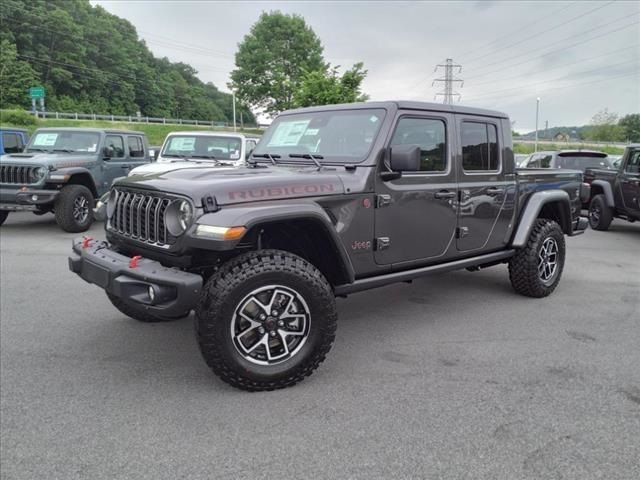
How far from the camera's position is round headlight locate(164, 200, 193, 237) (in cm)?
296

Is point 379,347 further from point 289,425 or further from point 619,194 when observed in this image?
point 619,194

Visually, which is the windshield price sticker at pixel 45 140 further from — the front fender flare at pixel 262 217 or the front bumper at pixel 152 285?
the front fender flare at pixel 262 217

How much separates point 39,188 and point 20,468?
24.0 ft

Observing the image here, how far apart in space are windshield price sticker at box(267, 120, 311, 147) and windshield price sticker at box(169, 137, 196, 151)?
584 centimetres

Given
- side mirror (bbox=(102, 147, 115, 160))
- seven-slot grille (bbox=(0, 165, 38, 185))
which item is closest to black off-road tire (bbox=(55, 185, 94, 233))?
seven-slot grille (bbox=(0, 165, 38, 185))

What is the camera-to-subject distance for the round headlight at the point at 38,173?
855cm

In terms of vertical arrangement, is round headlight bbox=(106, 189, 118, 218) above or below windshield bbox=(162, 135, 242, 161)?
below

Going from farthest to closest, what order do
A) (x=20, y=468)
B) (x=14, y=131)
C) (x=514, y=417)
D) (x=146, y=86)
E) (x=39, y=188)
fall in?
(x=146, y=86)
(x=14, y=131)
(x=39, y=188)
(x=514, y=417)
(x=20, y=468)

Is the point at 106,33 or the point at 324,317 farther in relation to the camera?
the point at 106,33

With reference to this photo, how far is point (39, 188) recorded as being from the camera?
8.53 m

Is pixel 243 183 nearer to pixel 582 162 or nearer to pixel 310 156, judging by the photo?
pixel 310 156

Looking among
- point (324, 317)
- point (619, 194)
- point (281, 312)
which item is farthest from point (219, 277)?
point (619, 194)

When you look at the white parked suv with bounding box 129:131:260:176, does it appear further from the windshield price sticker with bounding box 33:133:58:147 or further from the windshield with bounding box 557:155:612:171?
the windshield with bounding box 557:155:612:171

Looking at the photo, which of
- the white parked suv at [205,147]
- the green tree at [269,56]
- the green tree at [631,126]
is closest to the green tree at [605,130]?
the green tree at [631,126]
